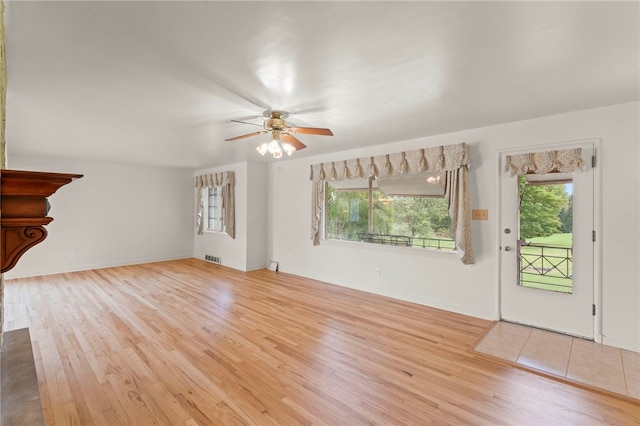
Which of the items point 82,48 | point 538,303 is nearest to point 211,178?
point 82,48

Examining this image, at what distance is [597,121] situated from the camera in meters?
2.95

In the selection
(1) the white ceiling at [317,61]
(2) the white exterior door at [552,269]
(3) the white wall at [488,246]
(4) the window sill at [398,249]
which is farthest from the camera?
(4) the window sill at [398,249]

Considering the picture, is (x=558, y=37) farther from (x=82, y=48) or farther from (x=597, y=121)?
(x=82, y=48)

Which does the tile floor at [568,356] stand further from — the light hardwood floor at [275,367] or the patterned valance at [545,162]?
the patterned valance at [545,162]

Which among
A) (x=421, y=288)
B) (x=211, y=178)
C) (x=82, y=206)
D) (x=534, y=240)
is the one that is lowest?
(x=421, y=288)

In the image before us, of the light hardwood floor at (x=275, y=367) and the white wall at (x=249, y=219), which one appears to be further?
the white wall at (x=249, y=219)

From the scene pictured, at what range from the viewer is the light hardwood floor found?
195 cm

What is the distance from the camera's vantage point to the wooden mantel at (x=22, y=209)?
904 mm

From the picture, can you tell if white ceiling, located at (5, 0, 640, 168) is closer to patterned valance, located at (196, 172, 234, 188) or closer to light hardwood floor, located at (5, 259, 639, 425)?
light hardwood floor, located at (5, 259, 639, 425)

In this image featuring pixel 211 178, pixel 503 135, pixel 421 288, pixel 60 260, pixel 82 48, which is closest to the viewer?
pixel 82 48

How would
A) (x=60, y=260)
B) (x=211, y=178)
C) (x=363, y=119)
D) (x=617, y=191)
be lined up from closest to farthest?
(x=617, y=191)
(x=363, y=119)
(x=60, y=260)
(x=211, y=178)

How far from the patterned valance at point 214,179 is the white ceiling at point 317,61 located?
3001 mm

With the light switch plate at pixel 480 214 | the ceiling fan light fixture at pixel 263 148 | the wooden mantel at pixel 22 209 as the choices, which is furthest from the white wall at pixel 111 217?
the light switch plate at pixel 480 214

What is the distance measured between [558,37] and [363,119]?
180 cm
